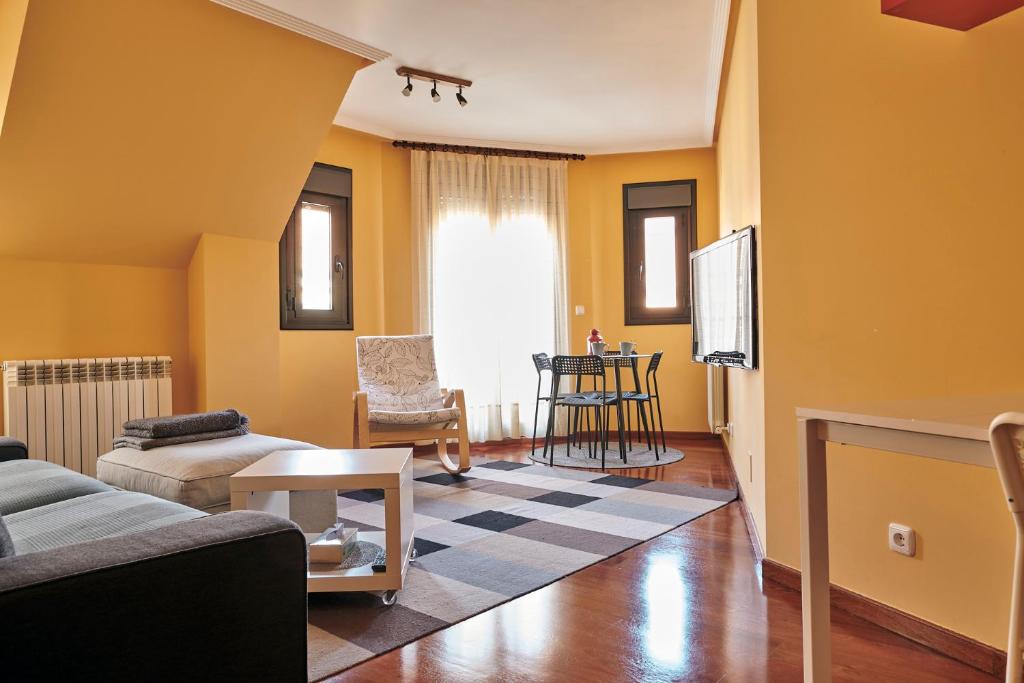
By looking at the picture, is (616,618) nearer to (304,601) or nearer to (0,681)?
(304,601)

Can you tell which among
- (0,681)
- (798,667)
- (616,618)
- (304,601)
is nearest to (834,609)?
(798,667)

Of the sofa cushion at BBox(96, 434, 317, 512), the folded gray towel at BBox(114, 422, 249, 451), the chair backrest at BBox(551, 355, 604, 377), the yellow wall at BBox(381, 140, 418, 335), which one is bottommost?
the sofa cushion at BBox(96, 434, 317, 512)

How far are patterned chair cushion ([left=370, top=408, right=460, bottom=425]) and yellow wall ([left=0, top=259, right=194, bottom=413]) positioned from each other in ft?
3.71

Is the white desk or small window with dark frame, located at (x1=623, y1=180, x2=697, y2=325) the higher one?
small window with dark frame, located at (x1=623, y1=180, x2=697, y2=325)

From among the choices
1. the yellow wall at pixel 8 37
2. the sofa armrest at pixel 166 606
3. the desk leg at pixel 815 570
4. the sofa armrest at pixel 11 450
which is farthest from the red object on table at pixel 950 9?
the sofa armrest at pixel 11 450

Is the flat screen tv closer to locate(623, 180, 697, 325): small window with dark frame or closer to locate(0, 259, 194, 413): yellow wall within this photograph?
locate(623, 180, 697, 325): small window with dark frame

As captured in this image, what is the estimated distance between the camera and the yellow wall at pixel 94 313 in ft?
11.2

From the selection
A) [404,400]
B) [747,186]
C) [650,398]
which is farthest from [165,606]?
[650,398]

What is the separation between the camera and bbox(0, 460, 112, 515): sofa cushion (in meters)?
2.00

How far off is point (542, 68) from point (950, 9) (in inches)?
105

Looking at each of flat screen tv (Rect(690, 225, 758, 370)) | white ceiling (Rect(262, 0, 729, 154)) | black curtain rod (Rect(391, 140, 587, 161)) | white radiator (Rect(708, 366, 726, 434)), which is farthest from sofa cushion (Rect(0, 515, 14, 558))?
white radiator (Rect(708, 366, 726, 434))

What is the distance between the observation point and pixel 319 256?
5.00m

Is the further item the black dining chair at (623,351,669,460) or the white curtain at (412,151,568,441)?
the white curtain at (412,151,568,441)

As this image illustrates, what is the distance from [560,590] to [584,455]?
2.81 metres
